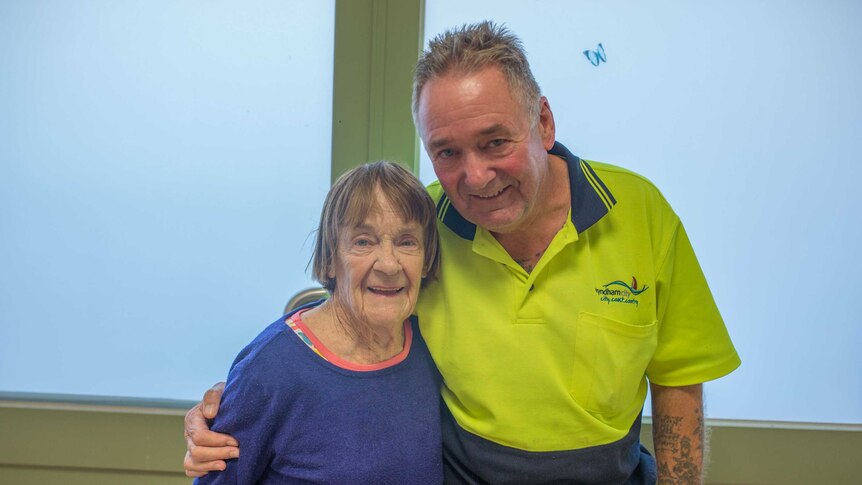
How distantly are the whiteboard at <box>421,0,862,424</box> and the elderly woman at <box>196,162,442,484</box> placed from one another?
691 mm

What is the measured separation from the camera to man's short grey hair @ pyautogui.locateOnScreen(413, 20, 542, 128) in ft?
3.94

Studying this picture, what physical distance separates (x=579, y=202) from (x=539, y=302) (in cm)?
23

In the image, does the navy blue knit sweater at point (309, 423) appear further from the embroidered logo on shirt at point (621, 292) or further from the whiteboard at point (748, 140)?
the whiteboard at point (748, 140)

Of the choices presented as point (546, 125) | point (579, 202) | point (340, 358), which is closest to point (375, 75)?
point (546, 125)

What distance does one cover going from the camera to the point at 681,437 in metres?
1.39

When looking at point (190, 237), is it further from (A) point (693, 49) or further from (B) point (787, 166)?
(B) point (787, 166)

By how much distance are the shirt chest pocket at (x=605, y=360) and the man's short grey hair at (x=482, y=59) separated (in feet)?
1.47

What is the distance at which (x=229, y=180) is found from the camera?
6.43ft

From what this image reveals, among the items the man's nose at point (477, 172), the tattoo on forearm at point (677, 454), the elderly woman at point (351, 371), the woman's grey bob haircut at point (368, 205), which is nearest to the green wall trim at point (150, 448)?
the tattoo on forearm at point (677, 454)

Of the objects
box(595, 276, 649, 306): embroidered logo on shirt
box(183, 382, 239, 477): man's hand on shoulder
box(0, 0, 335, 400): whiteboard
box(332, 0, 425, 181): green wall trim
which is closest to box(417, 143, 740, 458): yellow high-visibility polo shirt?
box(595, 276, 649, 306): embroidered logo on shirt

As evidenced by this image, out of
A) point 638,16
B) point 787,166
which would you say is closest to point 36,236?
point 638,16

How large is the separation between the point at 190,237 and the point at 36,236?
0.50 meters

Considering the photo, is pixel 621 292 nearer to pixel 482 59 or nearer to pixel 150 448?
pixel 482 59

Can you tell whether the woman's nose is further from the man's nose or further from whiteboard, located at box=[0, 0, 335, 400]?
whiteboard, located at box=[0, 0, 335, 400]
